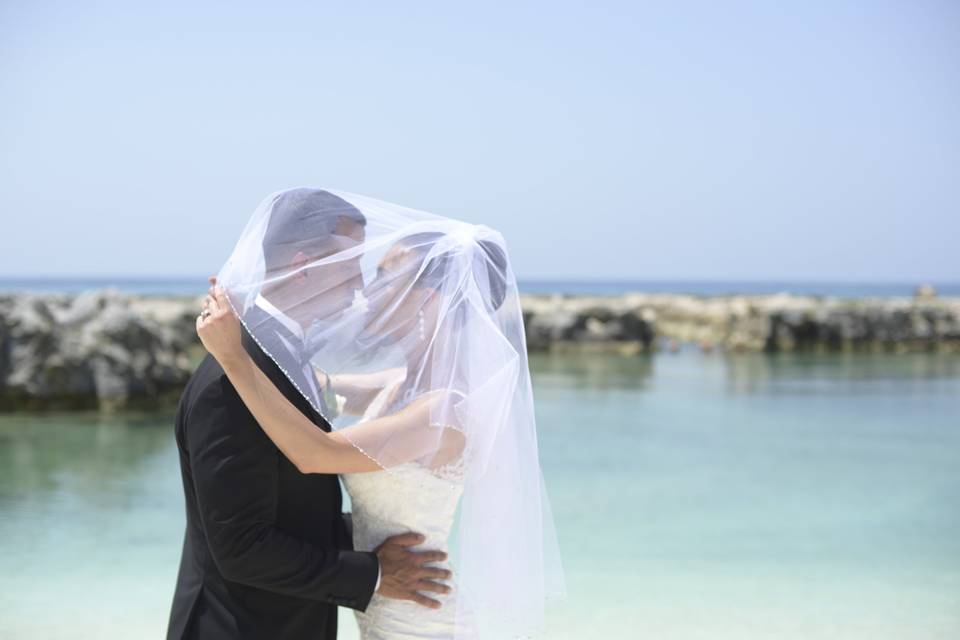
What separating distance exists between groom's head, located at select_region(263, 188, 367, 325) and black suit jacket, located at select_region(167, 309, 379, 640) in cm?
9

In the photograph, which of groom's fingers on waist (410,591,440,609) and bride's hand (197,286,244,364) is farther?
groom's fingers on waist (410,591,440,609)

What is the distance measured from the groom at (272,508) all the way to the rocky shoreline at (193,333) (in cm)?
995

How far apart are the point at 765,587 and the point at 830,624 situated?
0.75 m

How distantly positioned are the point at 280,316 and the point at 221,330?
0.15 meters

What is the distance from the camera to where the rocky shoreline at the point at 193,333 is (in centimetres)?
1109

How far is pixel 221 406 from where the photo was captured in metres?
1.77

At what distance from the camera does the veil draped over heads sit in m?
1.90

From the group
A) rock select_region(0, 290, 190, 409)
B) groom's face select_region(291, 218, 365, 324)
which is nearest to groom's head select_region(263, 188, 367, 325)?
groom's face select_region(291, 218, 365, 324)

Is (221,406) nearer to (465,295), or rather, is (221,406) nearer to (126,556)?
(465,295)

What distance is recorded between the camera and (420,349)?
2.09 metres

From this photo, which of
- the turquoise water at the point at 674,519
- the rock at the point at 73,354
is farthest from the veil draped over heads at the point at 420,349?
the rock at the point at 73,354

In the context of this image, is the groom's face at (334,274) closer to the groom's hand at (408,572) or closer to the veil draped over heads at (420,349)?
the veil draped over heads at (420,349)

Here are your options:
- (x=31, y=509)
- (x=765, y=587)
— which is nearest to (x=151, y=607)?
(x=31, y=509)

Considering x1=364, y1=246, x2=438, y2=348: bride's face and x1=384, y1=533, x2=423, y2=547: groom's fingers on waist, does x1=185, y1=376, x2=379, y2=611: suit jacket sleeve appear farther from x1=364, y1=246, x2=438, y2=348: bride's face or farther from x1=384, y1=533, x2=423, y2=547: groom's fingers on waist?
x1=364, y1=246, x2=438, y2=348: bride's face
